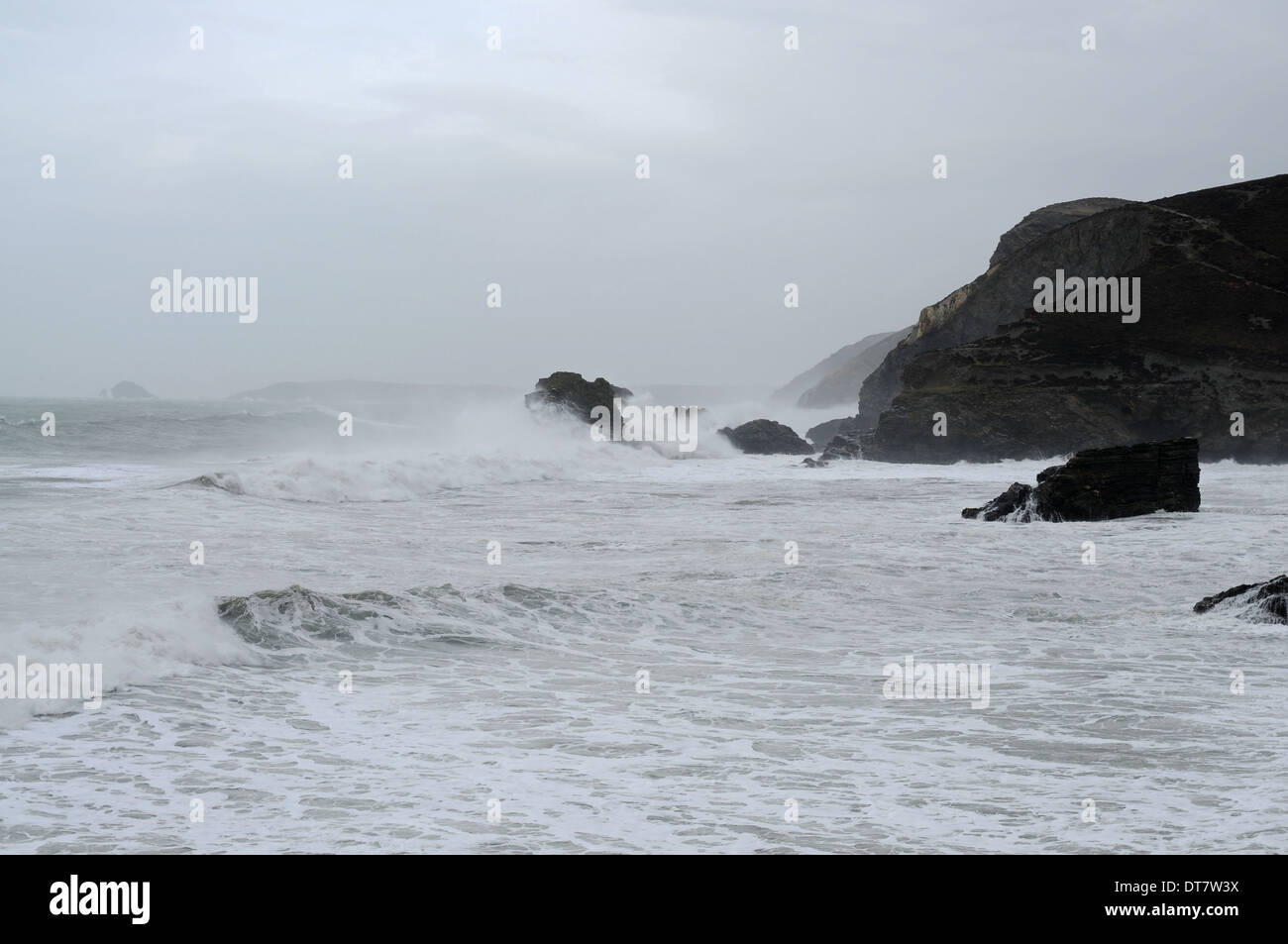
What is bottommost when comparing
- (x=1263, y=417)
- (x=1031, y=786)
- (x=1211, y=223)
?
(x=1031, y=786)

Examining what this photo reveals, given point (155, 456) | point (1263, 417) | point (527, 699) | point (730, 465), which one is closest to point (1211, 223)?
point (1263, 417)

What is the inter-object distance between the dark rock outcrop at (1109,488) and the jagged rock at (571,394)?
3292cm

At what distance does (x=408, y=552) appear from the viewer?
17172mm

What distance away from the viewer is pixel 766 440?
195 feet

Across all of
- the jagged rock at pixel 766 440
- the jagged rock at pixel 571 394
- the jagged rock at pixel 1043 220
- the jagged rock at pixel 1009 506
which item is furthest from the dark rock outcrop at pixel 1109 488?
the jagged rock at pixel 1043 220

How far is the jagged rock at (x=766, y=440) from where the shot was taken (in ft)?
194

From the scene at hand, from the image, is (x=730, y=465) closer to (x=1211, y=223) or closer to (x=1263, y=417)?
(x=1263, y=417)

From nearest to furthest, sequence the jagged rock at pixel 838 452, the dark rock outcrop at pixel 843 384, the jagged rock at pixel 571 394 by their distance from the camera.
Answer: the jagged rock at pixel 838 452, the jagged rock at pixel 571 394, the dark rock outcrop at pixel 843 384

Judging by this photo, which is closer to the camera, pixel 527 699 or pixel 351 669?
pixel 527 699

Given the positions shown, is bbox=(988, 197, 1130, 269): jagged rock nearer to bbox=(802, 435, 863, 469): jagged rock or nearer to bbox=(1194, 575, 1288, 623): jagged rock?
bbox=(802, 435, 863, 469): jagged rock

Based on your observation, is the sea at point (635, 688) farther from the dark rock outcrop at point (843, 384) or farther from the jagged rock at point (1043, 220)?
the dark rock outcrop at point (843, 384)

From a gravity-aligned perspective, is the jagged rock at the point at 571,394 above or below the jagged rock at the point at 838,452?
above
